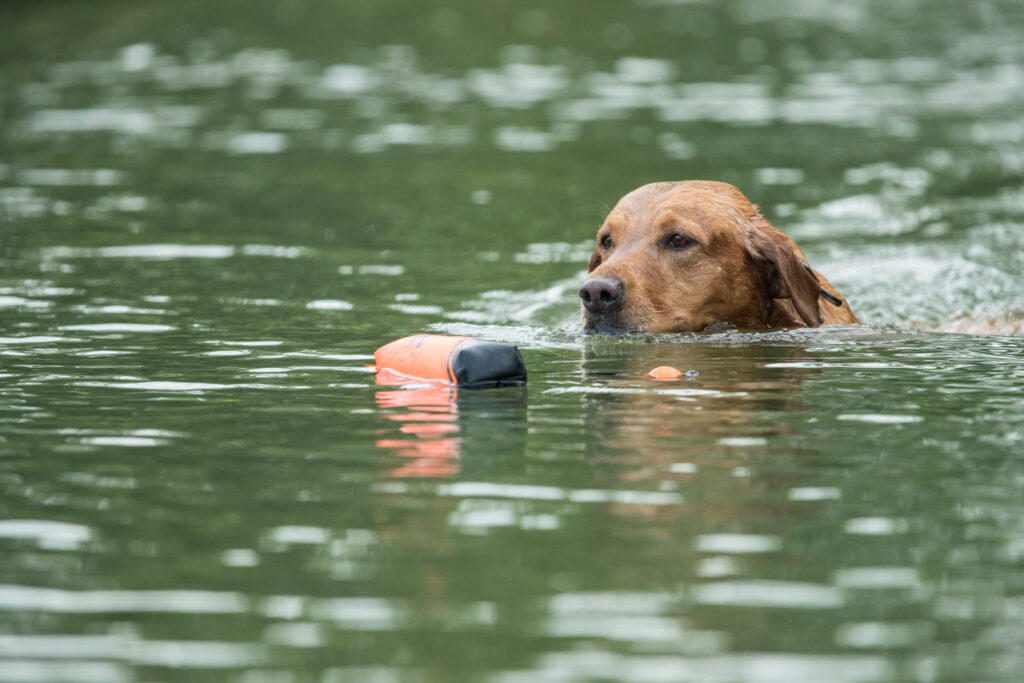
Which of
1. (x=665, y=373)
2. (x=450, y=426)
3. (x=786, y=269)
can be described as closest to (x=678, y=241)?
(x=786, y=269)

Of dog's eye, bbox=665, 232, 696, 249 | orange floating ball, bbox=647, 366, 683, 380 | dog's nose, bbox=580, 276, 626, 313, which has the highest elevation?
dog's eye, bbox=665, 232, 696, 249

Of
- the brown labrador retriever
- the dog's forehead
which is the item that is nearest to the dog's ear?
the brown labrador retriever

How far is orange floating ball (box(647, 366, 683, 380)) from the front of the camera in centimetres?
718

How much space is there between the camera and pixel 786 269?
27.8 feet

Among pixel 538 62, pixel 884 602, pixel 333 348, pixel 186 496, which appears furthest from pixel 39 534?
pixel 538 62

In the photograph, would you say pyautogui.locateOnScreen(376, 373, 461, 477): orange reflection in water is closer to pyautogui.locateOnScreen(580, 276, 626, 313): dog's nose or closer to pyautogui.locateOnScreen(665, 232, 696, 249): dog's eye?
pyautogui.locateOnScreen(580, 276, 626, 313): dog's nose

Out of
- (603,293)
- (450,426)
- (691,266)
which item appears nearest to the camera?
(450,426)

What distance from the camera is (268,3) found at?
33.8 meters

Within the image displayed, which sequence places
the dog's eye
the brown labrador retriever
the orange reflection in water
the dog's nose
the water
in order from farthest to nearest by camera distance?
the dog's eye, the brown labrador retriever, the dog's nose, the orange reflection in water, the water

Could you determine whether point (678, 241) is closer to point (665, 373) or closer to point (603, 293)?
point (603, 293)

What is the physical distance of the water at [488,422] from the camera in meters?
3.77

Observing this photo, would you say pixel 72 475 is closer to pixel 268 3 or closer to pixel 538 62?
pixel 538 62

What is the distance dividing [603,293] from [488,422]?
2.07 m

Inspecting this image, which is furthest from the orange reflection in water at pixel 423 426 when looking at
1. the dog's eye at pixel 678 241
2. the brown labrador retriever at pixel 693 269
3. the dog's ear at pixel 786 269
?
the dog's ear at pixel 786 269
